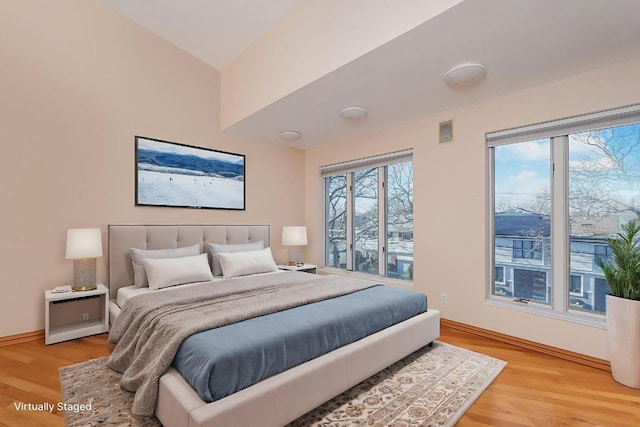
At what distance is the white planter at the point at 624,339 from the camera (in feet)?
6.89

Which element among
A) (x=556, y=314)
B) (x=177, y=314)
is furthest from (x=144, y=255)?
Result: (x=556, y=314)

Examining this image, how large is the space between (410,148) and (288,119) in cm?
151

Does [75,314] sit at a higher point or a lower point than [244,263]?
lower

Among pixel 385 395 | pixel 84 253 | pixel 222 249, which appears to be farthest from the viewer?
pixel 222 249

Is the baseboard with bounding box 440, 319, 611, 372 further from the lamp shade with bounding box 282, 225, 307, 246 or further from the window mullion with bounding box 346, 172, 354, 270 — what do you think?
the lamp shade with bounding box 282, 225, 307, 246

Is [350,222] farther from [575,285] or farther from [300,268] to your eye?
[575,285]

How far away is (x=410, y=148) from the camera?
12.2 ft

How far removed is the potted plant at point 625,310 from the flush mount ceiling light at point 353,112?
2.40 meters

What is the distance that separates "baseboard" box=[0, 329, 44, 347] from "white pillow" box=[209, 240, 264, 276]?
1.62 metres

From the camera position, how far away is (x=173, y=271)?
9.87 ft

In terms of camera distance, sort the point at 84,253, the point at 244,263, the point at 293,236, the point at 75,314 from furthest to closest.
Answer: the point at 293,236 → the point at 244,263 → the point at 75,314 → the point at 84,253

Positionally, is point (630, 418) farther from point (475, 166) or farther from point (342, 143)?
point (342, 143)

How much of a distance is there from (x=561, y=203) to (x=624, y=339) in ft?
3.69

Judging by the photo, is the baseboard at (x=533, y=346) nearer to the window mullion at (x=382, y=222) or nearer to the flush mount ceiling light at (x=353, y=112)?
the window mullion at (x=382, y=222)
